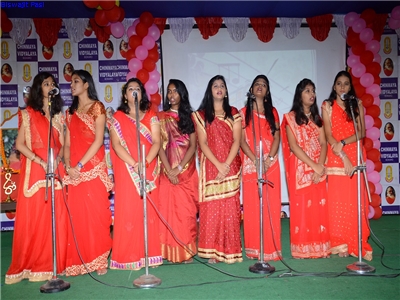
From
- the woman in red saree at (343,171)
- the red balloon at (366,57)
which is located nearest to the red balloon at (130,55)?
the woman in red saree at (343,171)

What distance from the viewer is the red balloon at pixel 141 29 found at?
20.2 ft

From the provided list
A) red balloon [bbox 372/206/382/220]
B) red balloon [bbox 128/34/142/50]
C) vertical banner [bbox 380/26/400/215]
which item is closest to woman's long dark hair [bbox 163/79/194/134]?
red balloon [bbox 128/34/142/50]

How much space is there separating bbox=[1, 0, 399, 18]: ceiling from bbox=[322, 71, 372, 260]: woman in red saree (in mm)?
2156

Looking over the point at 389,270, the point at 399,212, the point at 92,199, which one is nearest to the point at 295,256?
Answer: the point at 389,270

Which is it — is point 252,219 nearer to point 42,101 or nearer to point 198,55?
point 42,101

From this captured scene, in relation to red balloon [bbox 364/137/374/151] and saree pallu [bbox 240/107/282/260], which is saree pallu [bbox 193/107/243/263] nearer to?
saree pallu [bbox 240/107/282/260]

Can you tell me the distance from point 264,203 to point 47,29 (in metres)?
4.19

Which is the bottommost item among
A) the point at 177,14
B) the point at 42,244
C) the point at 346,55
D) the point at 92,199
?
the point at 42,244

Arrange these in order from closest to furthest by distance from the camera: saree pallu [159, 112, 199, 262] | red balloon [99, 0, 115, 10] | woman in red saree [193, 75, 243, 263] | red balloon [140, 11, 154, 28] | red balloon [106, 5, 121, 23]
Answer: woman in red saree [193, 75, 243, 263]
saree pallu [159, 112, 199, 262]
red balloon [99, 0, 115, 10]
red balloon [106, 5, 121, 23]
red balloon [140, 11, 154, 28]

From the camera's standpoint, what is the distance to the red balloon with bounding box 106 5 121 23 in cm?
582

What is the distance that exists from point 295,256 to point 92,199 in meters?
2.04

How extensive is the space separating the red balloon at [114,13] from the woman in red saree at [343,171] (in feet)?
10.2

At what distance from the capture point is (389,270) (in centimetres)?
381

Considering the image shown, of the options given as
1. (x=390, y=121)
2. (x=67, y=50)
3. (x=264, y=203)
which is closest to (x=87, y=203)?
(x=264, y=203)
